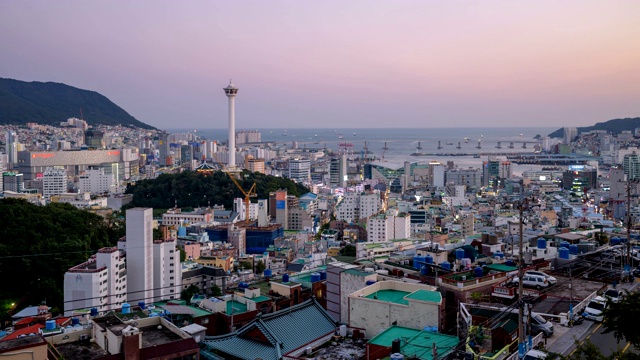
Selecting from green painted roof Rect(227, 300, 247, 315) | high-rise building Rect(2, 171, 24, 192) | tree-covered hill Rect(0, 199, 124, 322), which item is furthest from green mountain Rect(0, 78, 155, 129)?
green painted roof Rect(227, 300, 247, 315)

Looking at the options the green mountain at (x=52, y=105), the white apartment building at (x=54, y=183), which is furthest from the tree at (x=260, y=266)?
the green mountain at (x=52, y=105)

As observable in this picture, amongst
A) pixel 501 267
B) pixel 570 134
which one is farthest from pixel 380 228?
pixel 570 134

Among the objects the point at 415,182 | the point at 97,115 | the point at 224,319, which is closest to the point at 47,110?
the point at 97,115

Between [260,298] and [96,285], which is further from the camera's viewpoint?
[96,285]

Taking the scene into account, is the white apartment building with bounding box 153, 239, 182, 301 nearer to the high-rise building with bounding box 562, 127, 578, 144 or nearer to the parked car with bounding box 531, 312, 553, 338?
the parked car with bounding box 531, 312, 553, 338

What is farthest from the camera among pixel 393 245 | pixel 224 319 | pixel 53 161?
pixel 53 161

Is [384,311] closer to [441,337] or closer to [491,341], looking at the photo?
[441,337]

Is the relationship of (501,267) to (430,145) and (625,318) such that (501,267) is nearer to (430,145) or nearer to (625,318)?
(625,318)
